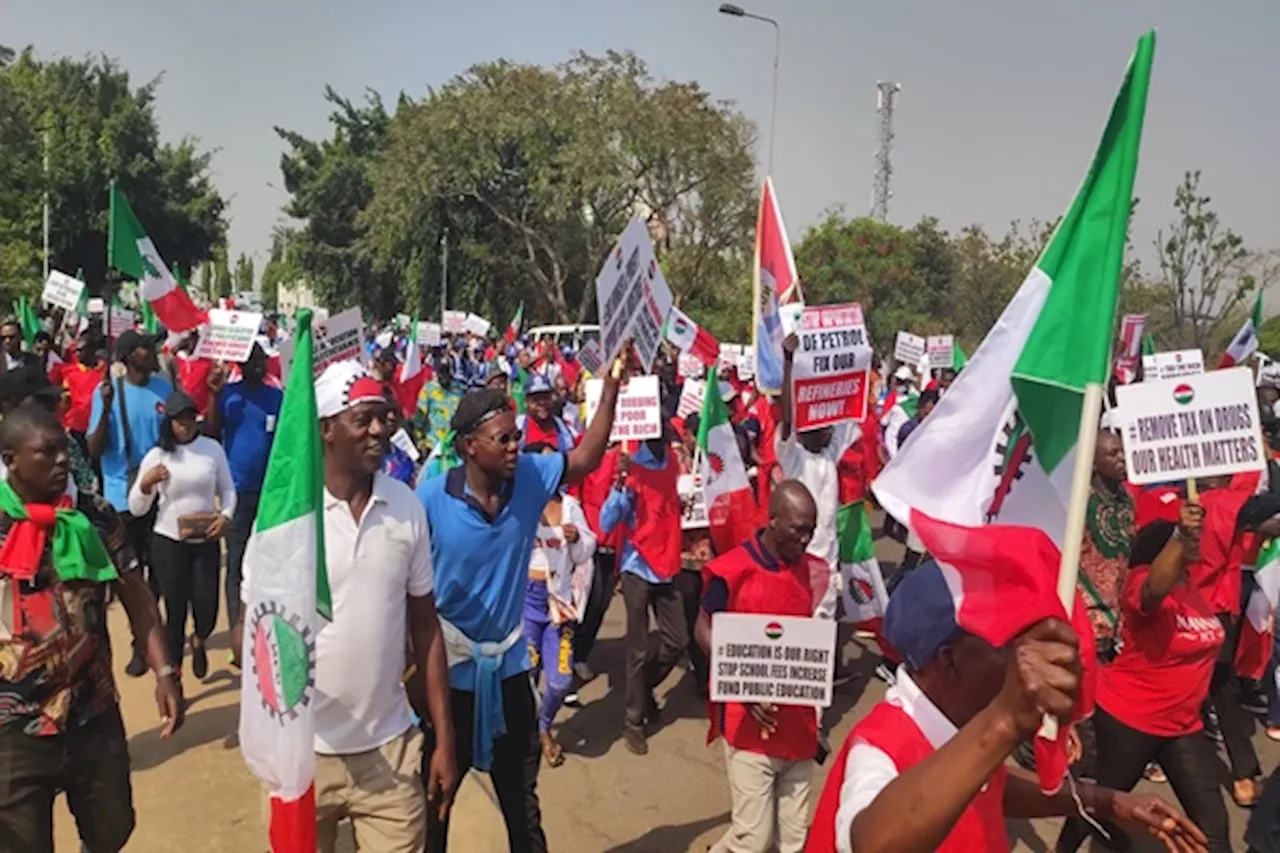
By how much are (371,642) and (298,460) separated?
2.25 ft

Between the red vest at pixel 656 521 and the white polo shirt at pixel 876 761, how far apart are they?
177 inches

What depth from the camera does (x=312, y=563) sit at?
285 cm

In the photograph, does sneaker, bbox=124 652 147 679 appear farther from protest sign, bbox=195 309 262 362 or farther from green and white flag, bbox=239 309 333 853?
green and white flag, bbox=239 309 333 853

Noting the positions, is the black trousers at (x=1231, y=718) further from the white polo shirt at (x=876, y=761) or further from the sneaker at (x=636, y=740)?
the white polo shirt at (x=876, y=761)

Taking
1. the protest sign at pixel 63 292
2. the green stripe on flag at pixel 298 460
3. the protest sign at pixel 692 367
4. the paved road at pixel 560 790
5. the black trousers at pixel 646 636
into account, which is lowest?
the paved road at pixel 560 790


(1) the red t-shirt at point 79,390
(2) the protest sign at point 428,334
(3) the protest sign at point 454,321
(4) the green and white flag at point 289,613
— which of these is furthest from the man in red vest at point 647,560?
(3) the protest sign at point 454,321

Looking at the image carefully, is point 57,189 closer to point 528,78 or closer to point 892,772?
point 528,78

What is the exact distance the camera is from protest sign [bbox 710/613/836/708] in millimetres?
4074

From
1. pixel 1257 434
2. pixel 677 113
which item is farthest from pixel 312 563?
pixel 677 113

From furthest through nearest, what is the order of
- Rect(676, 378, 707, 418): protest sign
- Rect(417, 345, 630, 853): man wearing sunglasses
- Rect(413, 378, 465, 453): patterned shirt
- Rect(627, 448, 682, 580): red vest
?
Rect(413, 378, 465, 453): patterned shirt → Rect(676, 378, 707, 418): protest sign → Rect(627, 448, 682, 580): red vest → Rect(417, 345, 630, 853): man wearing sunglasses

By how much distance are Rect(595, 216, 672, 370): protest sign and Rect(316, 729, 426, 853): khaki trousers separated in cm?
198

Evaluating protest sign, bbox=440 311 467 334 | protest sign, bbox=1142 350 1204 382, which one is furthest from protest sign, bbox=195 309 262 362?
protest sign, bbox=440 311 467 334

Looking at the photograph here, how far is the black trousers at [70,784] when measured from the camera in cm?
322

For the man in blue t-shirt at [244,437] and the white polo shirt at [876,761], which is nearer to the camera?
the white polo shirt at [876,761]
